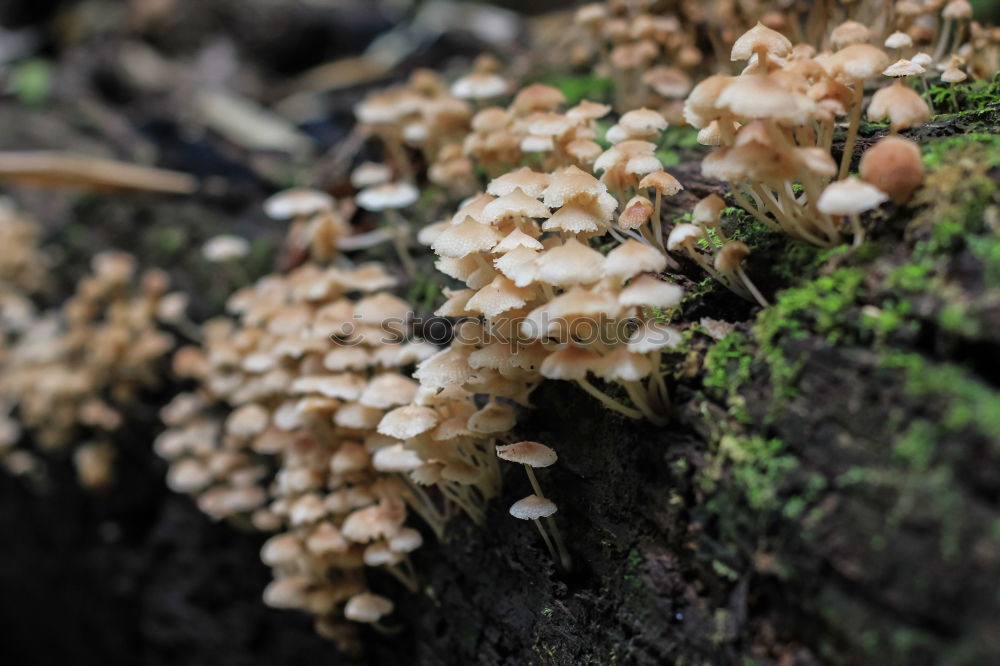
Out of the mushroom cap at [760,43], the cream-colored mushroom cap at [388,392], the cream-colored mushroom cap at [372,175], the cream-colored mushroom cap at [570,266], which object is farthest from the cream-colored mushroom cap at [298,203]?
the mushroom cap at [760,43]

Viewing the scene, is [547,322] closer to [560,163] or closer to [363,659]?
[560,163]

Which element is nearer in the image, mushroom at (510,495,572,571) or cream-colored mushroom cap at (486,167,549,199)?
mushroom at (510,495,572,571)

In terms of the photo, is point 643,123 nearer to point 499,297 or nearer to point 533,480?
point 499,297

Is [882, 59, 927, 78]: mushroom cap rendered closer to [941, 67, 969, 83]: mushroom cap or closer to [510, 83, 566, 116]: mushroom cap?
[941, 67, 969, 83]: mushroom cap

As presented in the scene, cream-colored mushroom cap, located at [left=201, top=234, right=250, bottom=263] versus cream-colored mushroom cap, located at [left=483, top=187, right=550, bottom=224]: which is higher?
cream-colored mushroom cap, located at [left=483, top=187, right=550, bottom=224]

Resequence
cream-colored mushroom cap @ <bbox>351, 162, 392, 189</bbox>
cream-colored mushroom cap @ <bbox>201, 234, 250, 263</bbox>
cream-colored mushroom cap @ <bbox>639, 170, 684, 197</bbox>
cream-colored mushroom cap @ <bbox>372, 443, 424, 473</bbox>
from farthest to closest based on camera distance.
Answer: cream-colored mushroom cap @ <bbox>201, 234, 250, 263</bbox> → cream-colored mushroom cap @ <bbox>351, 162, 392, 189</bbox> → cream-colored mushroom cap @ <bbox>372, 443, 424, 473</bbox> → cream-colored mushroom cap @ <bbox>639, 170, 684, 197</bbox>

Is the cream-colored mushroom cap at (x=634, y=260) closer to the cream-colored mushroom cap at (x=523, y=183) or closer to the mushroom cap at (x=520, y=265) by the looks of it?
the mushroom cap at (x=520, y=265)

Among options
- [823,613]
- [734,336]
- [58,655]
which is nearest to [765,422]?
[734,336]

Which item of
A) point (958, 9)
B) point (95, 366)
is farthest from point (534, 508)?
point (95, 366)

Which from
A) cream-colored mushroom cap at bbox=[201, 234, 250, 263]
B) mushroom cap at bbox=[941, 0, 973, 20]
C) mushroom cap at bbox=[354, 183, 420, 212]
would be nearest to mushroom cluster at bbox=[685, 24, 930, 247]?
mushroom cap at bbox=[941, 0, 973, 20]
